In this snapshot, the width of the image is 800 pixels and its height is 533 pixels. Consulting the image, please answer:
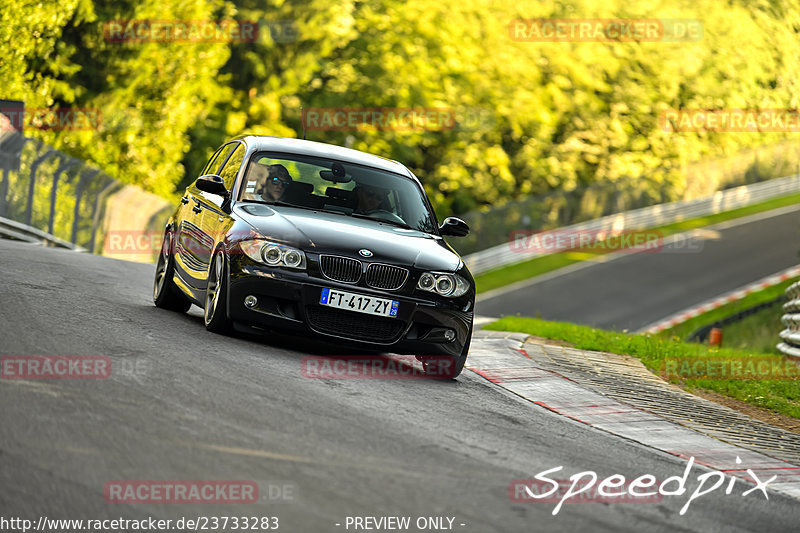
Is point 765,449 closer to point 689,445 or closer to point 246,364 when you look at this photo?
point 689,445

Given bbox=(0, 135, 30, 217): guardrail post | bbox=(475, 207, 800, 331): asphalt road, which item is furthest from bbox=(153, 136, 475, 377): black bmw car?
bbox=(475, 207, 800, 331): asphalt road

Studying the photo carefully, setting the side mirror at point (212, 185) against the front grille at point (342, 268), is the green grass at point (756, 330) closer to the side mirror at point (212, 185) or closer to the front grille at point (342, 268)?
the side mirror at point (212, 185)

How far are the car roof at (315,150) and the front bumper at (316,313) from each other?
6.04ft

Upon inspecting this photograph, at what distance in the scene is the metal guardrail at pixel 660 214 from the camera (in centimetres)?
→ 4206

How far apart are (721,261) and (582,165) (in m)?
15.1

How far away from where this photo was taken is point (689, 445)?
8102 mm

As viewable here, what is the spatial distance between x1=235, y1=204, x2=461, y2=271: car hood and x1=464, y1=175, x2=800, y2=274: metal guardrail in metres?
30.5

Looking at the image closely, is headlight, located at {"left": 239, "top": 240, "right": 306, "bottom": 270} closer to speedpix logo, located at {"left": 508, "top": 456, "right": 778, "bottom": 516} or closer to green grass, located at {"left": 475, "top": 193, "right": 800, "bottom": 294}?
speedpix logo, located at {"left": 508, "top": 456, "right": 778, "bottom": 516}

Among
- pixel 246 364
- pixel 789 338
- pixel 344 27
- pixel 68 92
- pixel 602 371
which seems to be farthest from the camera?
pixel 344 27

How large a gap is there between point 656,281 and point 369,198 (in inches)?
1105

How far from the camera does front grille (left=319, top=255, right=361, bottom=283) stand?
8.88 m

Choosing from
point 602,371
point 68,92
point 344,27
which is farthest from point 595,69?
point 602,371

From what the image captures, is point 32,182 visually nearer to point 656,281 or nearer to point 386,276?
point 386,276

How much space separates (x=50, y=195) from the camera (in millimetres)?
21516
